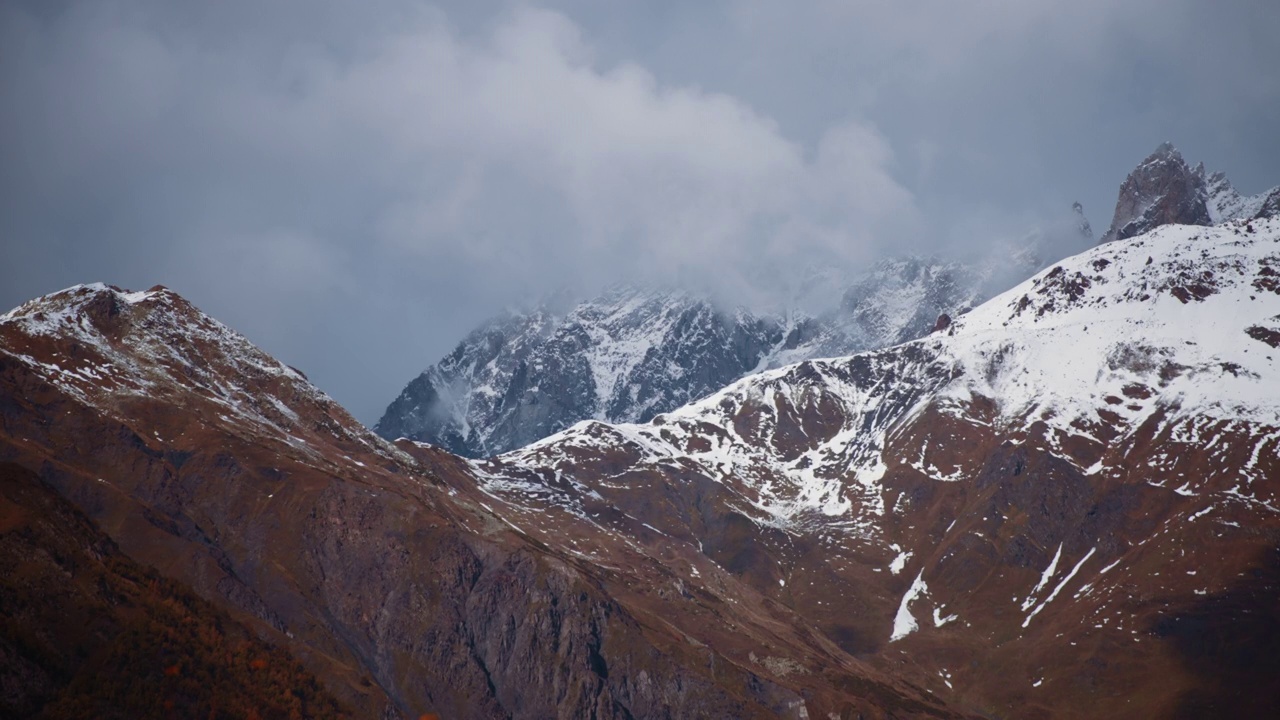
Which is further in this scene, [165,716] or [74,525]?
[74,525]

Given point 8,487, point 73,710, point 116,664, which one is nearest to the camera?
point 73,710

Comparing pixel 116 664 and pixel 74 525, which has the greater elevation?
pixel 74 525

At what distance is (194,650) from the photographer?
86.6m

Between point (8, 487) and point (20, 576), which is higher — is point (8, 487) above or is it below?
above

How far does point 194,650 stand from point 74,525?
18842mm

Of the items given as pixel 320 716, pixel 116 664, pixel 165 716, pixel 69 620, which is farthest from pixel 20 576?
pixel 320 716

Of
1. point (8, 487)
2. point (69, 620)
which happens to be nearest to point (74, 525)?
point (8, 487)

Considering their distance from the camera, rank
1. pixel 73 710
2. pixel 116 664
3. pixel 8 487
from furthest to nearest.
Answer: pixel 8 487, pixel 116 664, pixel 73 710

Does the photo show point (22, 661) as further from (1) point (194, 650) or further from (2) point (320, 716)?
(2) point (320, 716)

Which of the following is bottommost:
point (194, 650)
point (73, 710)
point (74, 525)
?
point (73, 710)

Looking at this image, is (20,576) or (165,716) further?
(20,576)

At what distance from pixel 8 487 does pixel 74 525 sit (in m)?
6.05

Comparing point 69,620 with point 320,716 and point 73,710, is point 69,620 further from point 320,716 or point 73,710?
point 320,716

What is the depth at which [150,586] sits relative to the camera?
94.9 meters
